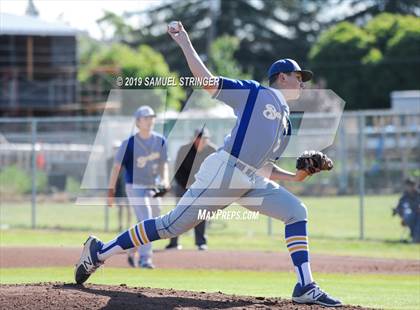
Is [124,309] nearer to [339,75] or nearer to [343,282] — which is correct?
[343,282]

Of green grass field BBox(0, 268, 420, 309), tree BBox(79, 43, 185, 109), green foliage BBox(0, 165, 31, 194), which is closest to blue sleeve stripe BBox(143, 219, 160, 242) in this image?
green grass field BBox(0, 268, 420, 309)

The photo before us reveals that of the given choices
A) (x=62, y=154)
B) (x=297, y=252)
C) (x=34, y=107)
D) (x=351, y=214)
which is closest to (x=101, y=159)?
(x=62, y=154)

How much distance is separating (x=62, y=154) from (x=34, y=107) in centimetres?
1657

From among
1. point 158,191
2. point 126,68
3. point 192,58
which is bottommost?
point 158,191

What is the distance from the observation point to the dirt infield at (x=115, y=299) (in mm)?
7801

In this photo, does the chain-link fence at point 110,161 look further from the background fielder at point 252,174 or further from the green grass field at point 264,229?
the background fielder at point 252,174

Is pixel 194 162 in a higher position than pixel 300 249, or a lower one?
higher

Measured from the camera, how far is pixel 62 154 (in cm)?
2572

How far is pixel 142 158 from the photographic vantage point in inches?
562

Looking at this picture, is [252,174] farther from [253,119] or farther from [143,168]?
[143,168]

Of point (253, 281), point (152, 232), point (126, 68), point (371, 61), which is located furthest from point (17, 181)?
point (371, 61)

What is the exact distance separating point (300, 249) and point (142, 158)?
6251 millimetres

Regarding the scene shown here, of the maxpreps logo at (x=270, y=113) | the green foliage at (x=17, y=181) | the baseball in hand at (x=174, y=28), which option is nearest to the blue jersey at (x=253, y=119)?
the maxpreps logo at (x=270, y=113)

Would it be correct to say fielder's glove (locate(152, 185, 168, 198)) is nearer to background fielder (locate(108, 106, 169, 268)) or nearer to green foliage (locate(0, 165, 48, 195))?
background fielder (locate(108, 106, 169, 268))
